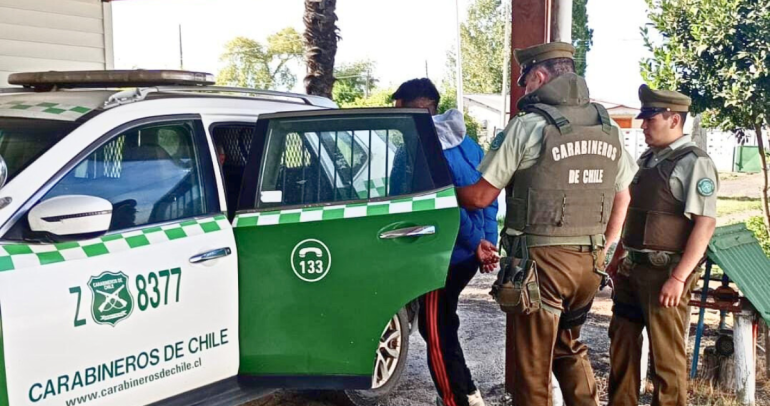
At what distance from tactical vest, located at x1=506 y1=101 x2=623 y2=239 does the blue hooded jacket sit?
566mm

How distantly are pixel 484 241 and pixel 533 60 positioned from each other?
3.33 ft

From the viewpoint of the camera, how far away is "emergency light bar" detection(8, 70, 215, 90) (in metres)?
3.54

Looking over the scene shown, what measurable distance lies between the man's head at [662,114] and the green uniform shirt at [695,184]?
0.30ft

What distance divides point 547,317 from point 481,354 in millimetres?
2093

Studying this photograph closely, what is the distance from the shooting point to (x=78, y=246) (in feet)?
9.20

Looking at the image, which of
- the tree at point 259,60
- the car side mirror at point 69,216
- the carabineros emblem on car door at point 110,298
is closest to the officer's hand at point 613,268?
the carabineros emblem on car door at point 110,298

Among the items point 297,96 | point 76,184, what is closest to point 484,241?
point 297,96

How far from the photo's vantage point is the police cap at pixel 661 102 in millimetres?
3830

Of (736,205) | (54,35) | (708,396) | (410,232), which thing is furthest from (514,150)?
(736,205)

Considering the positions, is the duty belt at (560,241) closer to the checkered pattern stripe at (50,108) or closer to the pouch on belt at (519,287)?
the pouch on belt at (519,287)

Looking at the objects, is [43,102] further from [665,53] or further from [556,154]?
[665,53]

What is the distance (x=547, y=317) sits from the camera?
3455mm

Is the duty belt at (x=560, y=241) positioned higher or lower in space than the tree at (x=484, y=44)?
lower

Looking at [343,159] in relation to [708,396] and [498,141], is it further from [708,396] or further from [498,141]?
[708,396]
